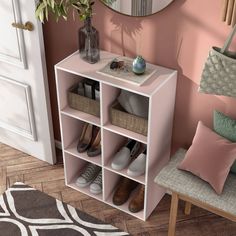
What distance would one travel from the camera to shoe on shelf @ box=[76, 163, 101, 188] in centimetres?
306

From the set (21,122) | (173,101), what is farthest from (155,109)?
(21,122)

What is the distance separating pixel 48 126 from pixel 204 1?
1.41 m

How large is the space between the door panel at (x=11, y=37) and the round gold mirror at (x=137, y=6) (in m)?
0.58

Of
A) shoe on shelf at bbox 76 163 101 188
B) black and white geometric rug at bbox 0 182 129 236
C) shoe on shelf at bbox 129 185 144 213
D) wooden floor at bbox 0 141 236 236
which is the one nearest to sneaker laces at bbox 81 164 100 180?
shoe on shelf at bbox 76 163 101 188

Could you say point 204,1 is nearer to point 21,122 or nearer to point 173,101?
point 173,101

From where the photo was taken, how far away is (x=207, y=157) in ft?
7.84

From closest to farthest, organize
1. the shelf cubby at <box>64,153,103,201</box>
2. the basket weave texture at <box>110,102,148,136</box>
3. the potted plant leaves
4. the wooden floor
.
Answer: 1. the potted plant leaves
2. the basket weave texture at <box>110,102,148,136</box>
3. the wooden floor
4. the shelf cubby at <box>64,153,103,201</box>

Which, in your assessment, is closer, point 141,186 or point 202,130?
point 202,130

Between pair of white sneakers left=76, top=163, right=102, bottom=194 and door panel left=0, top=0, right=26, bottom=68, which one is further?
pair of white sneakers left=76, top=163, right=102, bottom=194

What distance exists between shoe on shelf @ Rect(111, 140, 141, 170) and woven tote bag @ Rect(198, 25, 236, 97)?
2.35 feet

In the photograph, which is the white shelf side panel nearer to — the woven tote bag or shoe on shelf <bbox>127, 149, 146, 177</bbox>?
shoe on shelf <bbox>127, 149, 146, 177</bbox>

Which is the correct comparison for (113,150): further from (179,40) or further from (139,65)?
(179,40)

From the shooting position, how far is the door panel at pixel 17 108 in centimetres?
304

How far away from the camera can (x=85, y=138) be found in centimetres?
297
